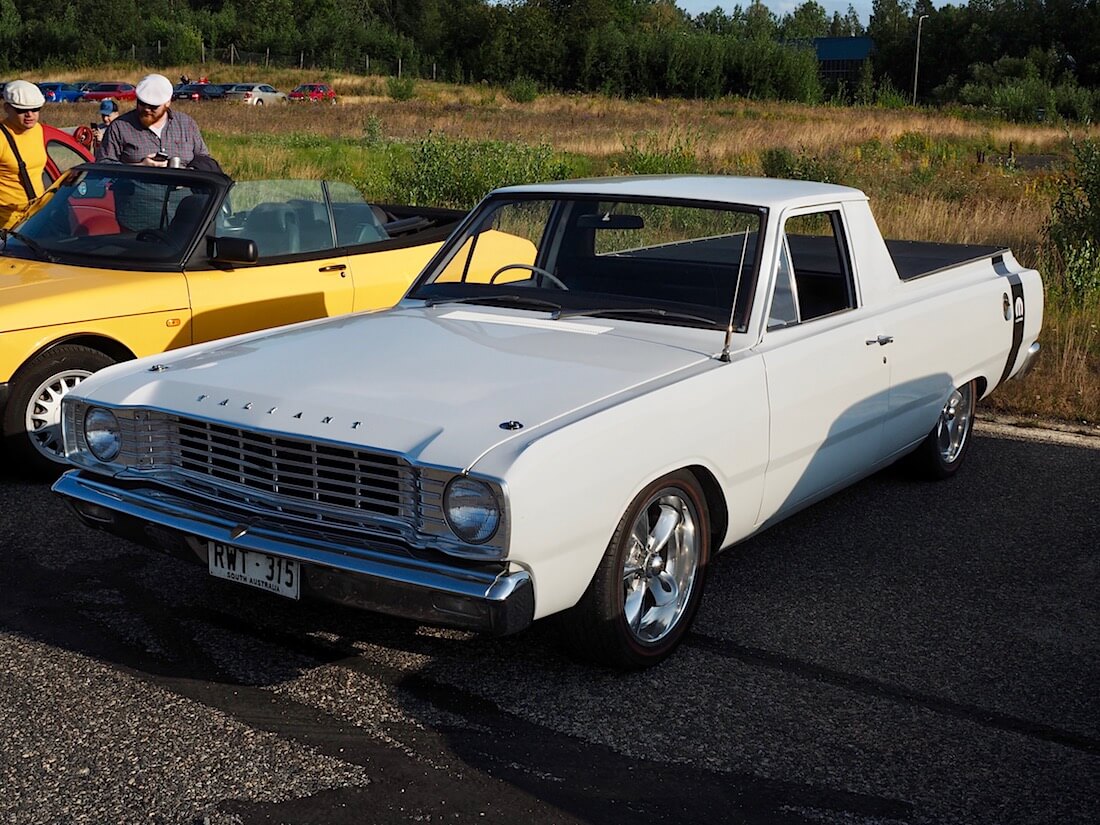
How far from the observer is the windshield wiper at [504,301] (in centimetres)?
530

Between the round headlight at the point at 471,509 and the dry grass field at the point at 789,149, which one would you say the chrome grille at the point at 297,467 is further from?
the dry grass field at the point at 789,149

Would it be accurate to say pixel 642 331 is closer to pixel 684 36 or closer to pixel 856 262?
pixel 856 262

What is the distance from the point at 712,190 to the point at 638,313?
0.82m

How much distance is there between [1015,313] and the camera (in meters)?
7.03

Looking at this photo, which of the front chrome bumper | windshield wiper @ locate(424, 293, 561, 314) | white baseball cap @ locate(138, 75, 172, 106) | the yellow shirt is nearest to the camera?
the front chrome bumper

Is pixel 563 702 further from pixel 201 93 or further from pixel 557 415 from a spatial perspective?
pixel 201 93

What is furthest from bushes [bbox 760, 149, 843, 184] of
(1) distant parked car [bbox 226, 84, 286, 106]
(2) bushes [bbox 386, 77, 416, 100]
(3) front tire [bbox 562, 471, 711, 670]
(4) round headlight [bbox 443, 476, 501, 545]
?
(2) bushes [bbox 386, 77, 416, 100]

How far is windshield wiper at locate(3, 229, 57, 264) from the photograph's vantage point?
23.4ft

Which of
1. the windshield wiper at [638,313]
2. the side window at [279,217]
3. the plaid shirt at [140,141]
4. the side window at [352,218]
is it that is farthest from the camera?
the plaid shirt at [140,141]

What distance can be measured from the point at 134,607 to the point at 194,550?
913mm

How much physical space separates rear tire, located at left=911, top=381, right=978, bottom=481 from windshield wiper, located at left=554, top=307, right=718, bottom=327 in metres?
2.00

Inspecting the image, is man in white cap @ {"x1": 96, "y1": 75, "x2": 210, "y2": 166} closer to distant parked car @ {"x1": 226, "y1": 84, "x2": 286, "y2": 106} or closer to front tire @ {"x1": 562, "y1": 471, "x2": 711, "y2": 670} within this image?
front tire @ {"x1": 562, "y1": 471, "x2": 711, "y2": 670}

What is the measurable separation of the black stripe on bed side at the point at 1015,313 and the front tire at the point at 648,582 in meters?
3.31

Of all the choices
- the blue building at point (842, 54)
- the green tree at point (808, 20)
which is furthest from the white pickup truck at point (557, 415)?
the green tree at point (808, 20)
